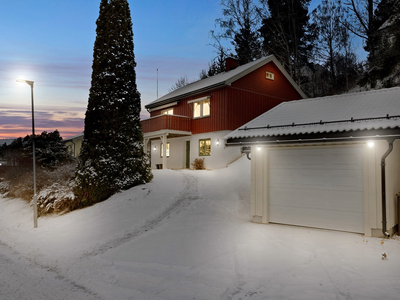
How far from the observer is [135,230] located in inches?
430

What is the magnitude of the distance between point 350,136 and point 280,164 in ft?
8.30

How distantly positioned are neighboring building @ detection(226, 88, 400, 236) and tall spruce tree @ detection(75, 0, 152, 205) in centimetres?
685

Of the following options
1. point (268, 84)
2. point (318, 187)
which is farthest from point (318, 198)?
point (268, 84)

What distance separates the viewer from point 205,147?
76.9 ft

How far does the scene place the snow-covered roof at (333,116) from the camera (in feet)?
28.0

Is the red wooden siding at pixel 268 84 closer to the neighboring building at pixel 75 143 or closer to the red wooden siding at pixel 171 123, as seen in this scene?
the red wooden siding at pixel 171 123

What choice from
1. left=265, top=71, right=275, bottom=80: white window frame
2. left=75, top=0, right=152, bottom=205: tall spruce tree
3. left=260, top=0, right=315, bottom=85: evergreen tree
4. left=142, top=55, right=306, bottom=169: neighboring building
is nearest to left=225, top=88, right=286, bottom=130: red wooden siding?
left=142, top=55, right=306, bottom=169: neighboring building

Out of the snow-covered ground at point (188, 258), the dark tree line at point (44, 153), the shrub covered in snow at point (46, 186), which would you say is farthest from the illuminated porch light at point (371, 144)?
the dark tree line at point (44, 153)

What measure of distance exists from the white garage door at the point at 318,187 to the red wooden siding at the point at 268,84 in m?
13.5

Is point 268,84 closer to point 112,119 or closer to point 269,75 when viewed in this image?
point 269,75

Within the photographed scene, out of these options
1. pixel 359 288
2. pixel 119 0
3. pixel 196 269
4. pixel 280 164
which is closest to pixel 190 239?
pixel 196 269

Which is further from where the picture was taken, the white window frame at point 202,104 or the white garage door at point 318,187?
the white window frame at point 202,104

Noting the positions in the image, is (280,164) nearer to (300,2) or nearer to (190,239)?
(190,239)

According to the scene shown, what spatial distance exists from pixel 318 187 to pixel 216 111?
13886 mm
